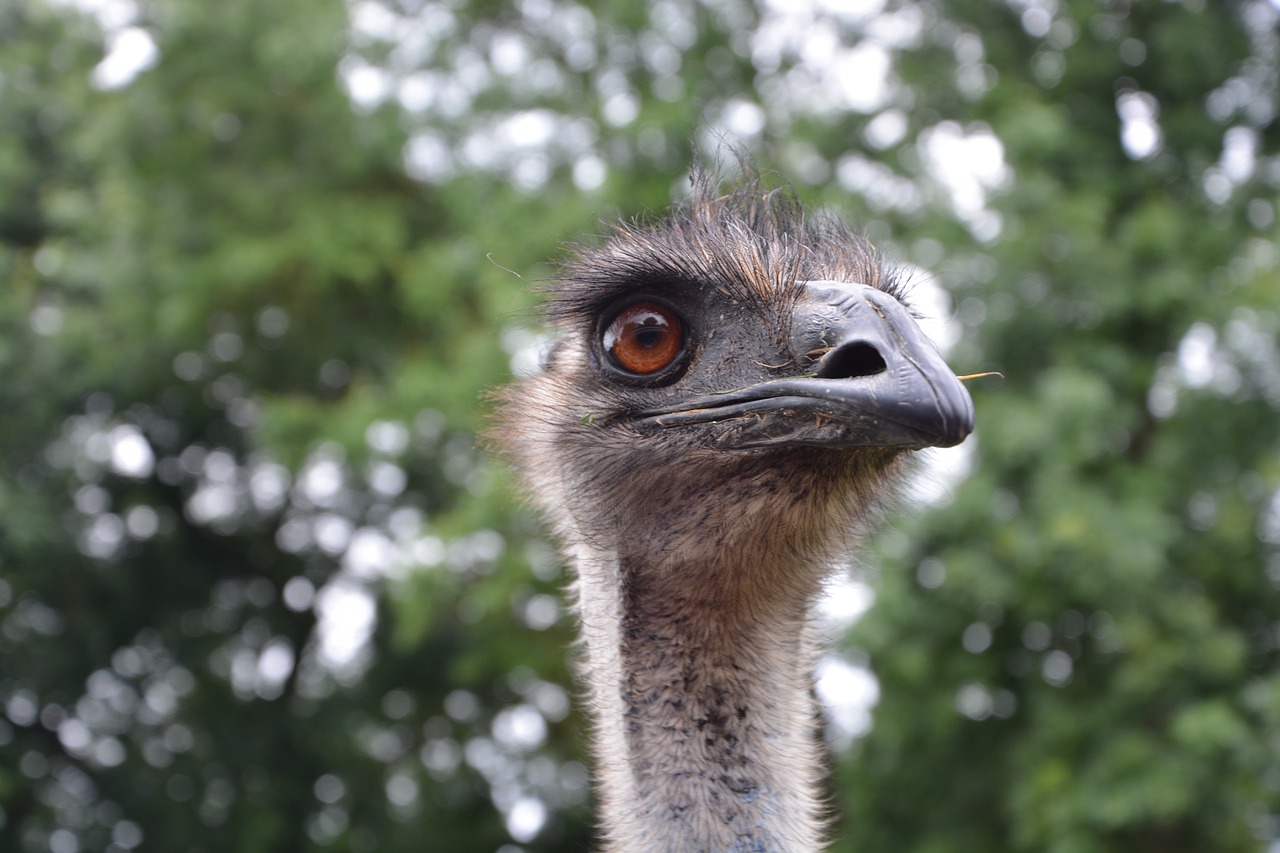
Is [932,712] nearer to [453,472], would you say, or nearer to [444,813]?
[453,472]

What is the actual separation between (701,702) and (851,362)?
55 cm

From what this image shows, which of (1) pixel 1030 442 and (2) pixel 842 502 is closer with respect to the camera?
(2) pixel 842 502

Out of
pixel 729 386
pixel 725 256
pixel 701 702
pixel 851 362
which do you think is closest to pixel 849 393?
pixel 851 362

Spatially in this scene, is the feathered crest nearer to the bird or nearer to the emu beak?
the bird

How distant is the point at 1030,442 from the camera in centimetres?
500

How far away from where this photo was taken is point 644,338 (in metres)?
1.90

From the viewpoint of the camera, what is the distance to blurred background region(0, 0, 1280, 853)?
5332 millimetres

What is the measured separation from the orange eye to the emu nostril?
280 mm

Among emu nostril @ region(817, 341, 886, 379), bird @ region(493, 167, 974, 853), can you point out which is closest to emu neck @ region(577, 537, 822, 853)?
bird @ region(493, 167, 974, 853)

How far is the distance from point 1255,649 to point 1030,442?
5.87 ft

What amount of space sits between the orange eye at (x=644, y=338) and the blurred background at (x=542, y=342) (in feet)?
1.96

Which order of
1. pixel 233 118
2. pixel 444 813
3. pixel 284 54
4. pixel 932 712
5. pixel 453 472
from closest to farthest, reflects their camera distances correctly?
pixel 932 712, pixel 284 54, pixel 233 118, pixel 453 472, pixel 444 813

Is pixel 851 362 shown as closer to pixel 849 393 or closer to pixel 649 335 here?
pixel 849 393

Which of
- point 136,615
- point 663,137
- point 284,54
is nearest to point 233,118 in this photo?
point 284,54
